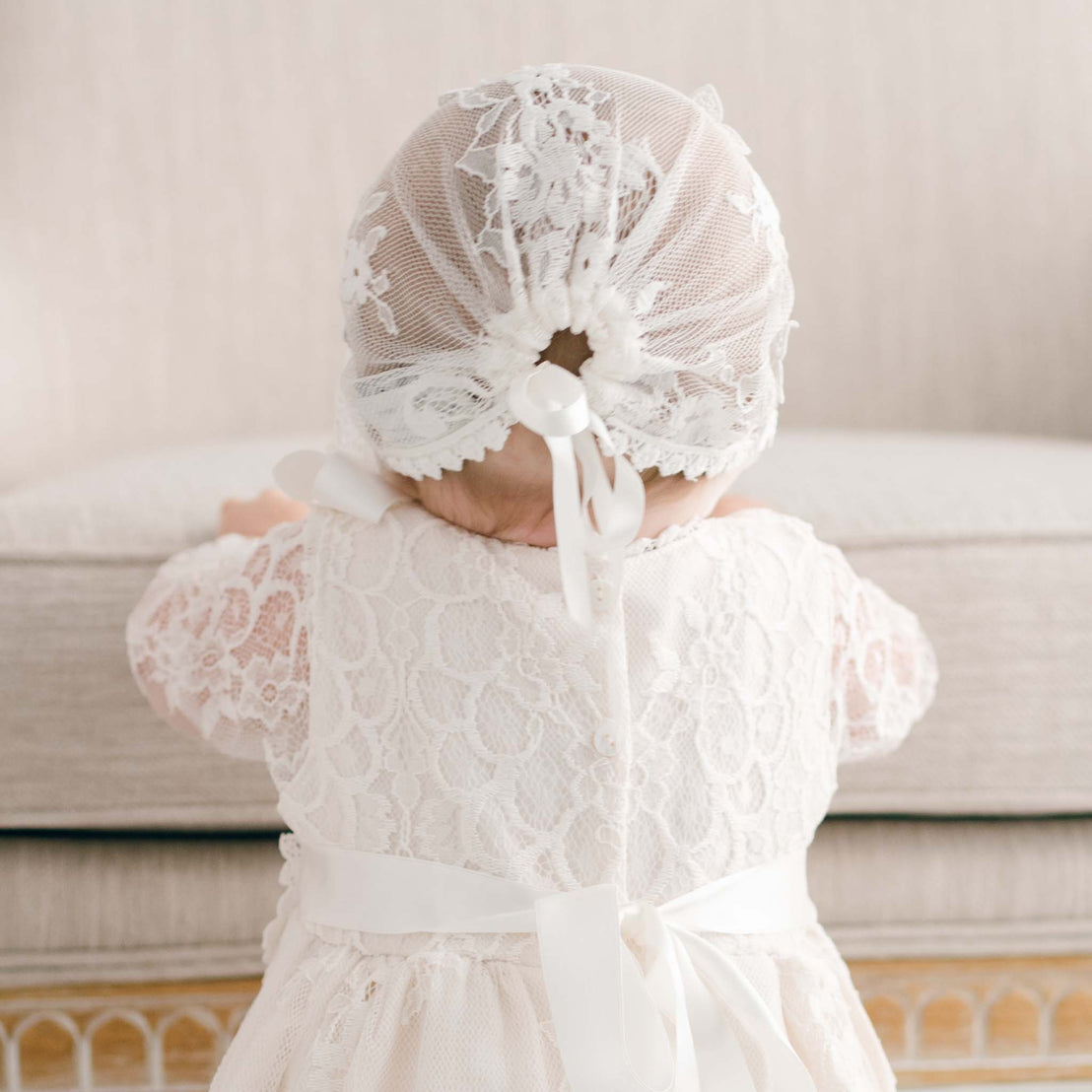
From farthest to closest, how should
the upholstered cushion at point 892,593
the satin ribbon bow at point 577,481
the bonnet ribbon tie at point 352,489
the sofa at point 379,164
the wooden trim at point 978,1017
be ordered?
1. the sofa at point 379,164
2. the wooden trim at point 978,1017
3. the upholstered cushion at point 892,593
4. the bonnet ribbon tie at point 352,489
5. the satin ribbon bow at point 577,481

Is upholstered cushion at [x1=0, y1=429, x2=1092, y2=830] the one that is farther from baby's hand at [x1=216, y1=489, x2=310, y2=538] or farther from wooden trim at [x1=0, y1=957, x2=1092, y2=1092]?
wooden trim at [x1=0, y1=957, x2=1092, y2=1092]

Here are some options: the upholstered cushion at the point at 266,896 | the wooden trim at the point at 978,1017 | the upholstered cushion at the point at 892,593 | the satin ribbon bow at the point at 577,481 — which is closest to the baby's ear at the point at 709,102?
the satin ribbon bow at the point at 577,481

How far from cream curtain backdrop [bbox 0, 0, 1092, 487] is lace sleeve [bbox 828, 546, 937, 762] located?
84 centimetres

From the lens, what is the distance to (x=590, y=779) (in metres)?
0.67

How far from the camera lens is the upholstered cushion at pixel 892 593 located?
896 millimetres

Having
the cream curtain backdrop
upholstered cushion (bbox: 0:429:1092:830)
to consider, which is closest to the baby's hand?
upholstered cushion (bbox: 0:429:1092:830)

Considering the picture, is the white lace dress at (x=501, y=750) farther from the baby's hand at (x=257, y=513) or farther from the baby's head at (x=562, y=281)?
the baby's hand at (x=257, y=513)

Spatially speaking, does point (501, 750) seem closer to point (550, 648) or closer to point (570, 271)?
point (550, 648)

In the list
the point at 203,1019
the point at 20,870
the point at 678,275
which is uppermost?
the point at 678,275

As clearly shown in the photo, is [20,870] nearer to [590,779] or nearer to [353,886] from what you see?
[353,886]

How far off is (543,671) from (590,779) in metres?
0.06

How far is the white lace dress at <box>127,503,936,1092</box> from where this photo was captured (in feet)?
2.20

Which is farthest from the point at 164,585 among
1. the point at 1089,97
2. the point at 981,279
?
the point at 1089,97

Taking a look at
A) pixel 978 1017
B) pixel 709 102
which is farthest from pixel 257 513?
pixel 978 1017
